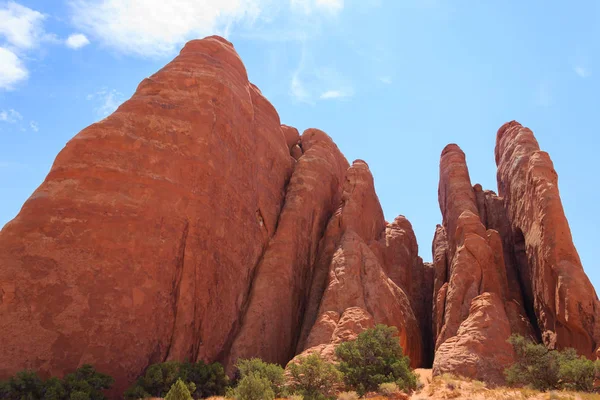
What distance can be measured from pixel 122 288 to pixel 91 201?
13.5 ft

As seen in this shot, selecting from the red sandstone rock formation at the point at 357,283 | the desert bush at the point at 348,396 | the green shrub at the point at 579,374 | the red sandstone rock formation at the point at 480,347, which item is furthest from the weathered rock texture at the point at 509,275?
the desert bush at the point at 348,396

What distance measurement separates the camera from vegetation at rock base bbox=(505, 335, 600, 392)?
1897cm

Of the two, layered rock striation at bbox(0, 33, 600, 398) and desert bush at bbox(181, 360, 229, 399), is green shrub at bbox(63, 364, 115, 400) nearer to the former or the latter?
layered rock striation at bbox(0, 33, 600, 398)

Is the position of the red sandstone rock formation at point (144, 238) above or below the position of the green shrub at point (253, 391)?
above

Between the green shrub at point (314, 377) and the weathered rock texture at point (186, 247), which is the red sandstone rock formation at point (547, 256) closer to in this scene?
the weathered rock texture at point (186, 247)

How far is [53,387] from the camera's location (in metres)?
17.0

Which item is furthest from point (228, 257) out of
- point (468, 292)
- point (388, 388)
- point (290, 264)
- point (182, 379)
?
point (468, 292)

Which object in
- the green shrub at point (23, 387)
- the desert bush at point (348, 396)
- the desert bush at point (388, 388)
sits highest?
the desert bush at point (388, 388)

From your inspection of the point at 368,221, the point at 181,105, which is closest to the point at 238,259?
the point at 181,105

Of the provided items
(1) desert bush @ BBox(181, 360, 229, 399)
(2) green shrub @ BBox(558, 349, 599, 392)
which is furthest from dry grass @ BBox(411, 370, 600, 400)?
(1) desert bush @ BBox(181, 360, 229, 399)

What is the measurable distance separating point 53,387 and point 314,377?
29.8 ft

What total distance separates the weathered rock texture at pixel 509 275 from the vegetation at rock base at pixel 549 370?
1309 mm

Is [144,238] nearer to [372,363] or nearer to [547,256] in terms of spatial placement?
[372,363]

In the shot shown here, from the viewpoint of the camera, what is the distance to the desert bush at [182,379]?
60.9ft
